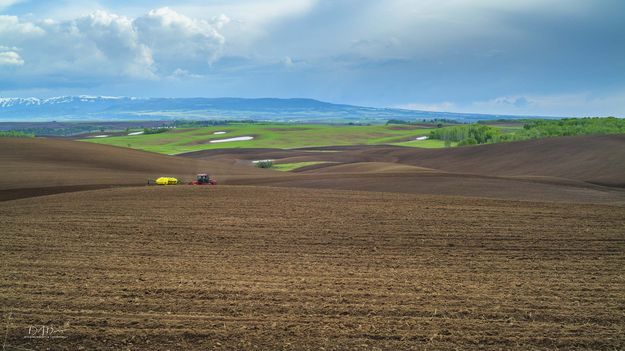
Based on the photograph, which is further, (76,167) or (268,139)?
(268,139)

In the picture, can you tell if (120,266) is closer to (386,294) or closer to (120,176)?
(386,294)

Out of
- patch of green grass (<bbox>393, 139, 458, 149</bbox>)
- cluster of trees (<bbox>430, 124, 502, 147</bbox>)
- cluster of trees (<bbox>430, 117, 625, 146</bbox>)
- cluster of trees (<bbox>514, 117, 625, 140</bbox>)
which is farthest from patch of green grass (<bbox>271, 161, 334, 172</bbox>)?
cluster of trees (<bbox>430, 124, 502, 147</bbox>)

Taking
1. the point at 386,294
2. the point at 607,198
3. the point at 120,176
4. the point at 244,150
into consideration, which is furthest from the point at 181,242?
the point at 244,150

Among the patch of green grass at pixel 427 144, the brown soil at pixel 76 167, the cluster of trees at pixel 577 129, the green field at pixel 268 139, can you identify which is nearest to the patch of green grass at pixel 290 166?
the brown soil at pixel 76 167

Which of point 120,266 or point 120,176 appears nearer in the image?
point 120,266

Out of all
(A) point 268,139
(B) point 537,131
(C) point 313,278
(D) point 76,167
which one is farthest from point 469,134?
(C) point 313,278

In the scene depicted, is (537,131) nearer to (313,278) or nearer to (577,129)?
(577,129)

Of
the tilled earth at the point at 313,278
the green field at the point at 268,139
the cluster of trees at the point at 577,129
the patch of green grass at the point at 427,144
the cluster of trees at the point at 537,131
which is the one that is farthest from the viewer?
the green field at the point at 268,139

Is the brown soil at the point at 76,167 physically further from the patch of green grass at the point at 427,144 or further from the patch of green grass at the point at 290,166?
the patch of green grass at the point at 427,144

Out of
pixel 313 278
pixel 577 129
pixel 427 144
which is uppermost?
pixel 577 129
